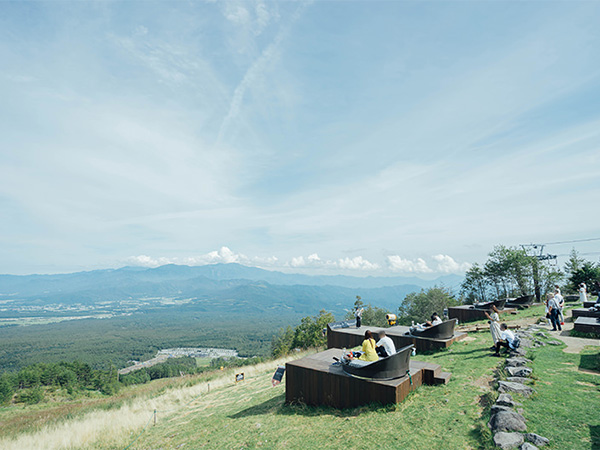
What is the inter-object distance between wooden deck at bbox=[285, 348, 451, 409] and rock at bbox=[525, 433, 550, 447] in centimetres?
269

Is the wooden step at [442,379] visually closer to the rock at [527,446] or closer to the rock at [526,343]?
the rock at [527,446]

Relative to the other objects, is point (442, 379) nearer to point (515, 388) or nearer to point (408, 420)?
point (515, 388)

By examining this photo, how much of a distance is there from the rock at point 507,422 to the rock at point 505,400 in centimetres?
47

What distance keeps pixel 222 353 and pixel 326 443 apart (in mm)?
164033

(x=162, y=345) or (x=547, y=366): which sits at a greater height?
(x=547, y=366)

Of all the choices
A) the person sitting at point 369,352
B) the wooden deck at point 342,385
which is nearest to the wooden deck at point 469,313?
the wooden deck at point 342,385

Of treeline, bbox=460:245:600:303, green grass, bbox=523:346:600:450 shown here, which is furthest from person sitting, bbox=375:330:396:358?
treeline, bbox=460:245:600:303

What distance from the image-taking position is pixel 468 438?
5.00 m

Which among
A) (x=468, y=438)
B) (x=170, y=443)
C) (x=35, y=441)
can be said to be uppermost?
(x=468, y=438)

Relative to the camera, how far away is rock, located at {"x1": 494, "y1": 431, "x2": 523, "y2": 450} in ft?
14.1

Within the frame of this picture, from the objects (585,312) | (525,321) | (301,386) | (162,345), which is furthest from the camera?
(162,345)

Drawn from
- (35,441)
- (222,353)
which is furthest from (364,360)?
(222,353)

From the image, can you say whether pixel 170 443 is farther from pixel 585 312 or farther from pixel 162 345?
pixel 162 345

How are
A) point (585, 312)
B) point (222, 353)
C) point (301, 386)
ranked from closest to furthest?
point (301, 386), point (585, 312), point (222, 353)
